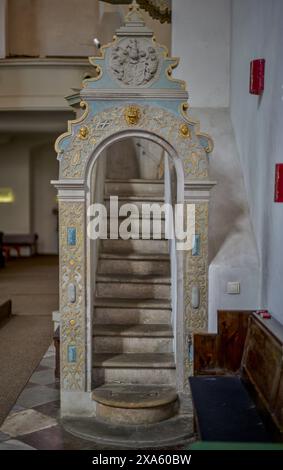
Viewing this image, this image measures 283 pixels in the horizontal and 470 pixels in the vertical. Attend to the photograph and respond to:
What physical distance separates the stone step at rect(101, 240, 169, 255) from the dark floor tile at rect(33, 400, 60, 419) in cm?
208

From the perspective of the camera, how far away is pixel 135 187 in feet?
26.0

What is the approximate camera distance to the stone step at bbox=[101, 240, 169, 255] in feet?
22.8

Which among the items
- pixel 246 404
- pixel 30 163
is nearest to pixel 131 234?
pixel 246 404

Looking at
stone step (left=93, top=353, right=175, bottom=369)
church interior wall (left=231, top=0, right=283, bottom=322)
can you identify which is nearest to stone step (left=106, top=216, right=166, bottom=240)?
church interior wall (left=231, top=0, right=283, bottom=322)

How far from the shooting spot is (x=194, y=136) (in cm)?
491

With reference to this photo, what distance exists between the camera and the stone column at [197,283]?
508 centimetres

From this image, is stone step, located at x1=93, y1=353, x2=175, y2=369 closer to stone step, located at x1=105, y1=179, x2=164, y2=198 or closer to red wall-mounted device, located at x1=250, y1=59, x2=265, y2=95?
red wall-mounted device, located at x1=250, y1=59, x2=265, y2=95

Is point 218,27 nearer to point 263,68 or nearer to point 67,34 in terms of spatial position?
point 263,68

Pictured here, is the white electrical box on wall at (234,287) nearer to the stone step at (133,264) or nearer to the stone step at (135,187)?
the stone step at (133,264)

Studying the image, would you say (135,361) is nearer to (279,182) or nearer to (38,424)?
(38,424)

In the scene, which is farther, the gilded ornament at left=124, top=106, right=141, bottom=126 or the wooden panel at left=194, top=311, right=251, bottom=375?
the gilded ornament at left=124, top=106, right=141, bottom=126

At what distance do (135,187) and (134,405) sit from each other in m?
3.73

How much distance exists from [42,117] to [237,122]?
24.4 feet

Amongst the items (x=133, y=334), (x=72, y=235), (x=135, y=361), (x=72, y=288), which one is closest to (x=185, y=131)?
(x=72, y=235)
